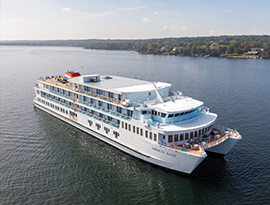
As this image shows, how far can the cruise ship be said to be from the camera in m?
27.3

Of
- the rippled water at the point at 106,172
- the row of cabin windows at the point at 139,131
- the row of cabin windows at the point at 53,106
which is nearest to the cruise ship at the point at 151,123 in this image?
the row of cabin windows at the point at 139,131

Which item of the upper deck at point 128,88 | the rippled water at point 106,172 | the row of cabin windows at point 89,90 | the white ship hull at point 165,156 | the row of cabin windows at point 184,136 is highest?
the upper deck at point 128,88

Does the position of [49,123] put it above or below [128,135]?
below

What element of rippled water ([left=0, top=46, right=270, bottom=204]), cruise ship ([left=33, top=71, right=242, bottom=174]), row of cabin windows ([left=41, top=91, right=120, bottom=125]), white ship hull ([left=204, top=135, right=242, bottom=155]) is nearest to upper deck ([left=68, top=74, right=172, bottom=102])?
cruise ship ([left=33, top=71, right=242, bottom=174])

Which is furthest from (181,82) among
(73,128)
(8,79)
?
(8,79)

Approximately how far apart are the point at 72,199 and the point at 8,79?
85650mm

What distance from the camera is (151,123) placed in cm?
2877

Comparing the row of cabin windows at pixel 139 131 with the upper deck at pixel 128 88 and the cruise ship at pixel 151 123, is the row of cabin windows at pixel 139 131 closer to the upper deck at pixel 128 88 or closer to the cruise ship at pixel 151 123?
the cruise ship at pixel 151 123

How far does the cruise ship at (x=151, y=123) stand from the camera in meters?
27.3

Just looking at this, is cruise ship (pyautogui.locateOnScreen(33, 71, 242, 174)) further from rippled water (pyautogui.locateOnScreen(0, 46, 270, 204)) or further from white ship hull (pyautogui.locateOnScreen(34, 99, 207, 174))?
rippled water (pyautogui.locateOnScreen(0, 46, 270, 204))

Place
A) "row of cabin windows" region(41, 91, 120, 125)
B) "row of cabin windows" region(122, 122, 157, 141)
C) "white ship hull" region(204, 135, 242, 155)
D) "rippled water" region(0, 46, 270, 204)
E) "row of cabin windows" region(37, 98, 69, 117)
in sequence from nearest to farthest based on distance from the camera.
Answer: "rippled water" region(0, 46, 270, 204) < "row of cabin windows" region(122, 122, 157, 141) < "white ship hull" region(204, 135, 242, 155) < "row of cabin windows" region(41, 91, 120, 125) < "row of cabin windows" region(37, 98, 69, 117)

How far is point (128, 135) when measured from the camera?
31547 millimetres

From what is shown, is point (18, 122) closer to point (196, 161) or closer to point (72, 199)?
point (72, 199)

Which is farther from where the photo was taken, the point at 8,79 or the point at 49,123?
the point at 8,79
